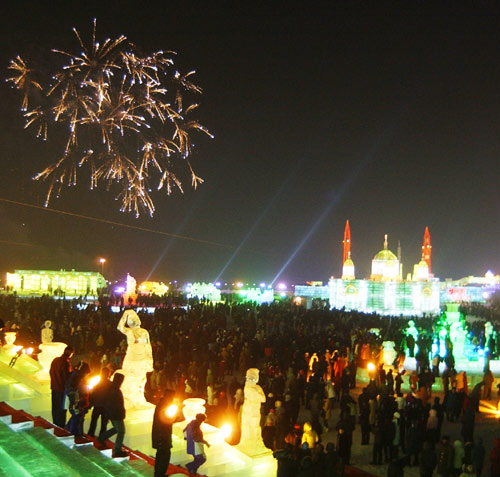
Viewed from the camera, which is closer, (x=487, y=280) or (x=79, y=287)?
(x=79, y=287)

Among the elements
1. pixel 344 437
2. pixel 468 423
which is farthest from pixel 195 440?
pixel 468 423

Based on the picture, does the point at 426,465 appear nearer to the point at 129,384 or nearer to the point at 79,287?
the point at 129,384

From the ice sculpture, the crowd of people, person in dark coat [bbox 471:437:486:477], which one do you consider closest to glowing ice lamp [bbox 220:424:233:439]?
the crowd of people

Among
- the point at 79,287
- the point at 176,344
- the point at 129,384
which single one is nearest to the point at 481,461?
the point at 129,384

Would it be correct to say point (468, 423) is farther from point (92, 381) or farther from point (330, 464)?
point (92, 381)

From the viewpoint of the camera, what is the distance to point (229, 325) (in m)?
22.2

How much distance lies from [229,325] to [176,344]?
8.29 metres

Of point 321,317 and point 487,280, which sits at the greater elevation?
point 487,280

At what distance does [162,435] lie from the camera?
16.8 ft

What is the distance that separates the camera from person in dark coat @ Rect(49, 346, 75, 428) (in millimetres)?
6406

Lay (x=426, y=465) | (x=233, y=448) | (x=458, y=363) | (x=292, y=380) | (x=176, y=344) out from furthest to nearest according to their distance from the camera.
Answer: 1. (x=458, y=363)
2. (x=176, y=344)
3. (x=292, y=380)
4. (x=426, y=465)
5. (x=233, y=448)

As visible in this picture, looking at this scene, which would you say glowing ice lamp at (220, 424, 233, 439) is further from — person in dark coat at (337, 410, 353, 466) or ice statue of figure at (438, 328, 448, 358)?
ice statue of figure at (438, 328, 448, 358)

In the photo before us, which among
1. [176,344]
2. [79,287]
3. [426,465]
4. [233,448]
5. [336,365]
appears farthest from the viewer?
[79,287]

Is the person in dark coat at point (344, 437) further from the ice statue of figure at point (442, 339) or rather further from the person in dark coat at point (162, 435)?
the ice statue of figure at point (442, 339)
